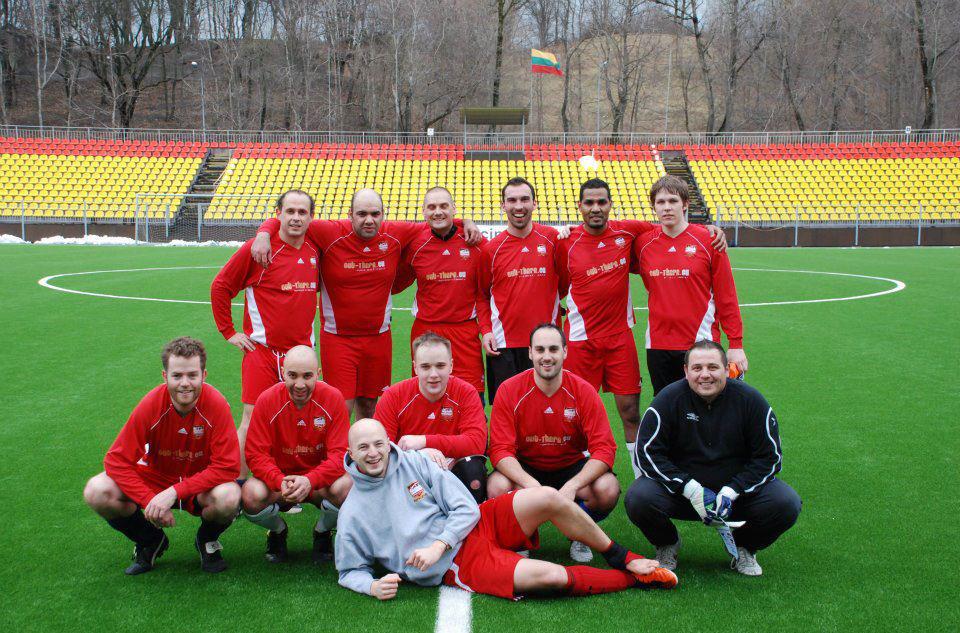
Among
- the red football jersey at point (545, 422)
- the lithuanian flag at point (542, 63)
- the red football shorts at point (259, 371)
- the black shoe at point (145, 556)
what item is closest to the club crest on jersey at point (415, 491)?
the red football jersey at point (545, 422)

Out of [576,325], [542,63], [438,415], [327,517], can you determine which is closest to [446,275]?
[576,325]

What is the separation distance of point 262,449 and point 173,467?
0.47m

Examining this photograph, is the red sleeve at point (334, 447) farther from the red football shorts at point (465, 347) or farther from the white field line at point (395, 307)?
the white field line at point (395, 307)

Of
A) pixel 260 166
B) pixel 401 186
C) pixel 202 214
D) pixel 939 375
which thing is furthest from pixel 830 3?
pixel 939 375

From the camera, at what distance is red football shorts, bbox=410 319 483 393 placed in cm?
572

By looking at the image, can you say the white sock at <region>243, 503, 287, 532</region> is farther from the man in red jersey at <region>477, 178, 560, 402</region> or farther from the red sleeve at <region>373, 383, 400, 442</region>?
the man in red jersey at <region>477, 178, 560, 402</region>

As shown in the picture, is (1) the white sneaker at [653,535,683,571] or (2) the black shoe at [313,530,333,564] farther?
(2) the black shoe at [313,530,333,564]

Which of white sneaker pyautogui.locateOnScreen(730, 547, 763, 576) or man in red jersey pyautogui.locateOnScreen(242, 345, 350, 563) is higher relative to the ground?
man in red jersey pyautogui.locateOnScreen(242, 345, 350, 563)

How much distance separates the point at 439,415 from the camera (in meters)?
4.50

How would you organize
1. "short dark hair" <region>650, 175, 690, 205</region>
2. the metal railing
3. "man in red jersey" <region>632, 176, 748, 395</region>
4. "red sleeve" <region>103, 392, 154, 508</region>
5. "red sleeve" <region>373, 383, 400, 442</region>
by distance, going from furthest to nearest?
the metal railing → "man in red jersey" <region>632, 176, 748, 395</region> → "short dark hair" <region>650, 175, 690, 205</region> → "red sleeve" <region>373, 383, 400, 442</region> → "red sleeve" <region>103, 392, 154, 508</region>

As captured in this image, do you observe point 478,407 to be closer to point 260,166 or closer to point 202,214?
point 202,214

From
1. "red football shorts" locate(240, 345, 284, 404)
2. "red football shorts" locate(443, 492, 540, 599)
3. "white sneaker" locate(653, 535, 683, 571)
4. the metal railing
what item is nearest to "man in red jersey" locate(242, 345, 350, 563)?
"red football shorts" locate(443, 492, 540, 599)

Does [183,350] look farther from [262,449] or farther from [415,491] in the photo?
[415,491]

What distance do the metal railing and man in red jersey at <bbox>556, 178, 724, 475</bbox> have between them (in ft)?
97.1
